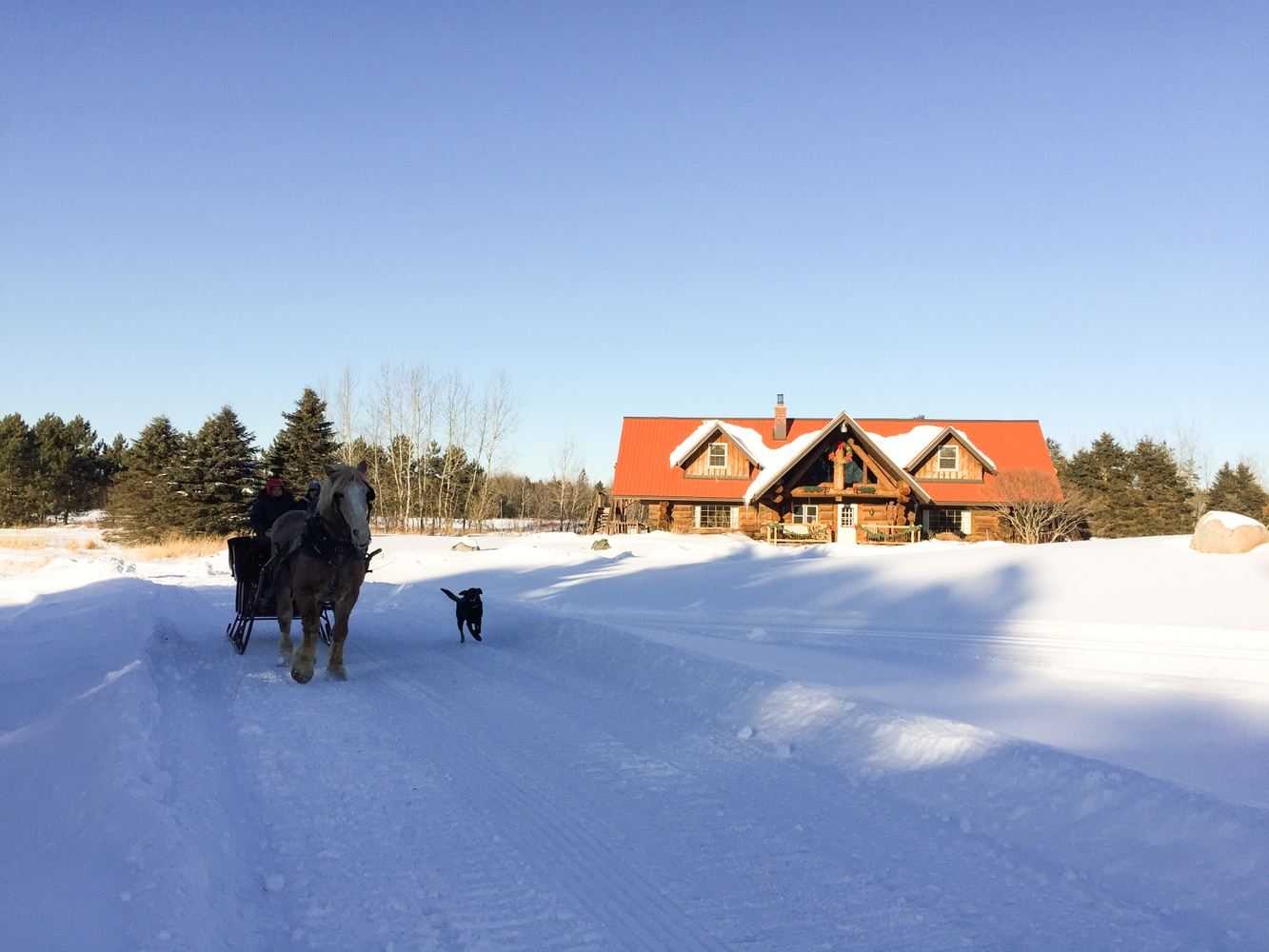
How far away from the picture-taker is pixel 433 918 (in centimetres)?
380

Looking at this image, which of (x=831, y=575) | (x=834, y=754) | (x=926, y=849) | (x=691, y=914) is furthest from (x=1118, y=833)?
(x=831, y=575)

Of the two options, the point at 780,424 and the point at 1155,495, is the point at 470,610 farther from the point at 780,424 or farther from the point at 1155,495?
the point at 1155,495

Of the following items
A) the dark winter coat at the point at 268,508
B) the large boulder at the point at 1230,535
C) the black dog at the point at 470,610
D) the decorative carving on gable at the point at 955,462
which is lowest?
the black dog at the point at 470,610

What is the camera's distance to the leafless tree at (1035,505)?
35531 mm

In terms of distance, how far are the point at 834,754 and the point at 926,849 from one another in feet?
5.82

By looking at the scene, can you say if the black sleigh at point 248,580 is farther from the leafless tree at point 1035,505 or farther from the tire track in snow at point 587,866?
the leafless tree at point 1035,505

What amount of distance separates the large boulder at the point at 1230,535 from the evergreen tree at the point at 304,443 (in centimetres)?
4077

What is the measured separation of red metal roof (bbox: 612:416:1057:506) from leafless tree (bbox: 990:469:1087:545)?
204 centimetres

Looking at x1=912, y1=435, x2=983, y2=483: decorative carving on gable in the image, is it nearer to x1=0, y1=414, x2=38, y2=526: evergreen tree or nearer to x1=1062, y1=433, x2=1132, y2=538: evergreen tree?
x1=1062, y1=433, x2=1132, y2=538: evergreen tree

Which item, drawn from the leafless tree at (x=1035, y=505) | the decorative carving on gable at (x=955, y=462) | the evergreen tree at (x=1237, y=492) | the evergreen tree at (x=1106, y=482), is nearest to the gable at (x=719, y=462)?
the decorative carving on gable at (x=955, y=462)

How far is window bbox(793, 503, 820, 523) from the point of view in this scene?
39.9 m

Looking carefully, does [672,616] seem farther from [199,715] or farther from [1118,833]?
[1118,833]

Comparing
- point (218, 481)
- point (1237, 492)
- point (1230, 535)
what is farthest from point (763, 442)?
point (1237, 492)

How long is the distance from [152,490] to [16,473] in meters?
19.4
